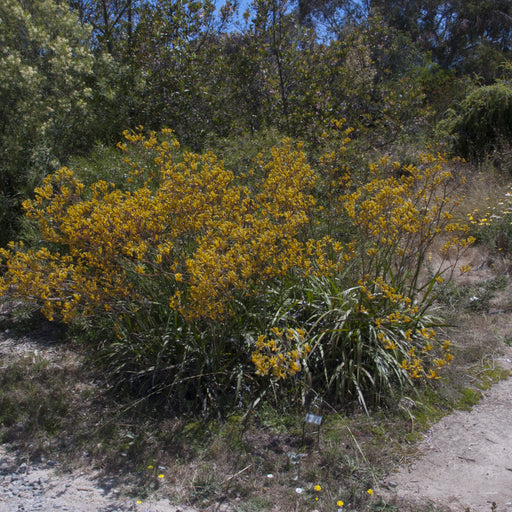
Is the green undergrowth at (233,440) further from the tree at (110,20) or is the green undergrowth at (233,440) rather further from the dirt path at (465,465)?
the tree at (110,20)

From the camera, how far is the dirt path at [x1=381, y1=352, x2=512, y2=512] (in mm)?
2795

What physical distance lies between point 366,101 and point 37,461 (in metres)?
7.43

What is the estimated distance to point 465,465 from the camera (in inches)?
121

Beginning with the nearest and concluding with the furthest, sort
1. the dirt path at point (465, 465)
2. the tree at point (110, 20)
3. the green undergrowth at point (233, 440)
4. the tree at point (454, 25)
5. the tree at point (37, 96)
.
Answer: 1. the dirt path at point (465, 465)
2. the green undergrowth at point (233, 440)
3. the tree at point (37, 96)
4. the tree at point (110, 20)
5. the tree at point (454, 25)

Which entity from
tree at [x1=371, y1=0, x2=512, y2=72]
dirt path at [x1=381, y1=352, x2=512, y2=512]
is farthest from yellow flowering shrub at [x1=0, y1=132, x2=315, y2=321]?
tree at [x1=371, y1=0, x2=512, y2=72]

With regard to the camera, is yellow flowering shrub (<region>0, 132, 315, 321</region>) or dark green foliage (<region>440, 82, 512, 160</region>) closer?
yellow flowering shrub (<region>0, 132, 315, 321</region>)

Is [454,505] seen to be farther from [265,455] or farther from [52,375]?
[52,375]

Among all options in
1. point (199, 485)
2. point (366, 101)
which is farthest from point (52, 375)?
point (366, 101)

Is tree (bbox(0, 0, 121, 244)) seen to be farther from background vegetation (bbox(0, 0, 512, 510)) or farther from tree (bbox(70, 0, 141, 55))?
tree (bbox(70, 0, 141, 55))

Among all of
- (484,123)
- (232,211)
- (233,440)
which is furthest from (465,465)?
(484,123)

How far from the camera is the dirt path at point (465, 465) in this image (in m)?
2.79

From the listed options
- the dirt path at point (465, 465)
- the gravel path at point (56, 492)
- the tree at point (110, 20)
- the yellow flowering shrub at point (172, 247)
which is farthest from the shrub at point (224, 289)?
the tree at point (110, 20)

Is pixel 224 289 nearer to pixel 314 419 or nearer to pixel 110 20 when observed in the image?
pixel 314 419

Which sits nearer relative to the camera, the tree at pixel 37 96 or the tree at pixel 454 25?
the tree at pixel 37 96
